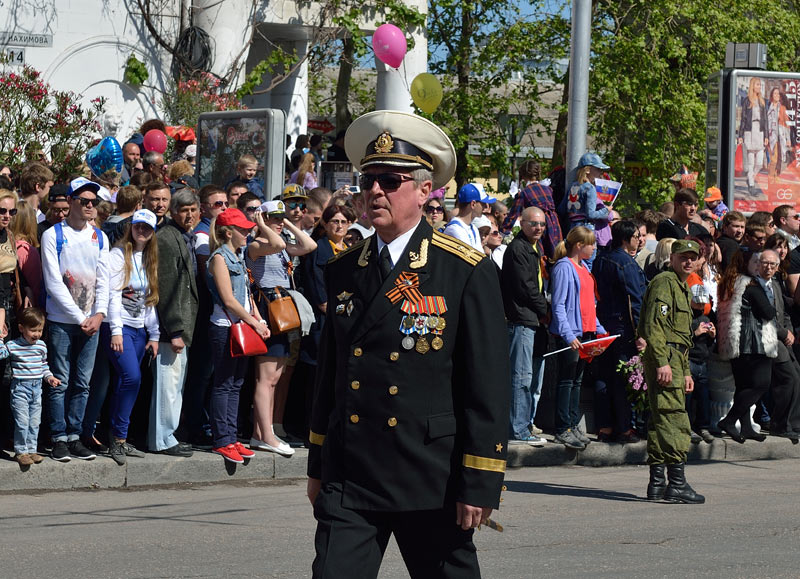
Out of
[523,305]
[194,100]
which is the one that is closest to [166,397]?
[523,305]

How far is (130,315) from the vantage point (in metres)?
10.2

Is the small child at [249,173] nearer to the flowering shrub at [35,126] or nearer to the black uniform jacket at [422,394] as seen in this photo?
the flowering shrub at [35,126]

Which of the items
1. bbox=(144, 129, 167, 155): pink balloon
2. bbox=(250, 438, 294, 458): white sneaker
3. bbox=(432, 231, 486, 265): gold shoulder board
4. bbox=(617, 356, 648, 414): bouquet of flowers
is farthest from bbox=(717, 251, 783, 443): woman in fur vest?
bbox=(432, 231, 486, 265): gold shoulder board

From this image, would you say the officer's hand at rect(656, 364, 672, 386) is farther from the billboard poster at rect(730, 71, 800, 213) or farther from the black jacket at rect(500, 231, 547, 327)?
the billboard poster at rect(730, 71, 800, 213)

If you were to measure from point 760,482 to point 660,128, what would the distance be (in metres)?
17.7

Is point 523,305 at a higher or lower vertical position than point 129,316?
higher

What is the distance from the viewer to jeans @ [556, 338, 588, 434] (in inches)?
468

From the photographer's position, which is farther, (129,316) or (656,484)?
(129,316)

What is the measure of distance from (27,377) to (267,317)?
2.07m

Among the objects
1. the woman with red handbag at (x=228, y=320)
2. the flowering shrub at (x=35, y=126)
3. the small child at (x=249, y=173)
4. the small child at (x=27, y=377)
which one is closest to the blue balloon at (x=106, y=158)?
the small child at (x=249, y=173)

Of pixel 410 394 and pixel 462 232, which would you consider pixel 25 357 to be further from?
pixel 410 394

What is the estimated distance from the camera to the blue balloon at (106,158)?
13406 mm

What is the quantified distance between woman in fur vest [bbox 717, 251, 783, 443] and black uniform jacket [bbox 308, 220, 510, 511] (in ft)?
27.6

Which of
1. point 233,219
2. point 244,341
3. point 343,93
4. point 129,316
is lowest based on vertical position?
point 244,341
